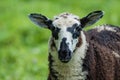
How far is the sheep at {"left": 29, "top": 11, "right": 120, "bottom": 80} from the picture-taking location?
11625mm

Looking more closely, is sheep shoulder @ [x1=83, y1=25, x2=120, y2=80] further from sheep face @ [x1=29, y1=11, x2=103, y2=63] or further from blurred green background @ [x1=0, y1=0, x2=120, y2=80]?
blurred green background @ [x1=0, y1=0, x2=120, y2=80]

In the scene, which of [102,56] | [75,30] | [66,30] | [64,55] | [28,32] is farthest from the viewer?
[28,32]

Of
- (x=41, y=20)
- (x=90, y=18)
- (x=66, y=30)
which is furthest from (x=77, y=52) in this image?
(x=41, y=20)

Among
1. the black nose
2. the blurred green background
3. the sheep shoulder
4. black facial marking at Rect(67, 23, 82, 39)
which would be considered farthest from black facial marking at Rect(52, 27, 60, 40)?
the blurred green background

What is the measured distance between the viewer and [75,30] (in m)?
11.8

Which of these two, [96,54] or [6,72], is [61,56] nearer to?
[96,54]

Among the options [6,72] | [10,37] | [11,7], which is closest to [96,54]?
[6,72]

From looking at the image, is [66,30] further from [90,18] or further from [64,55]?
[90,18]

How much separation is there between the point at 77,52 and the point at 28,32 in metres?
8.27

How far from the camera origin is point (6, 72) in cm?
1602

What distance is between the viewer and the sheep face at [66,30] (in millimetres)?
11477

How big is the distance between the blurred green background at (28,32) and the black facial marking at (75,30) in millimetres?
3528

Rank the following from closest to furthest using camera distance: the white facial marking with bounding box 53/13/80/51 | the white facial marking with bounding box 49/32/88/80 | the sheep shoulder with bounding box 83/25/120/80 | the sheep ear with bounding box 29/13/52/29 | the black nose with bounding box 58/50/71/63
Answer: the black nose with bounding box 58/50/71/63 → the white facial marking with bounding box 53/13/80/51 → the white facial marking with bounding box 49/32/88/80 → the sheep shoulder with bounding box 83/25/120/80 → the sheep ear with bounding box 29/13/52/29

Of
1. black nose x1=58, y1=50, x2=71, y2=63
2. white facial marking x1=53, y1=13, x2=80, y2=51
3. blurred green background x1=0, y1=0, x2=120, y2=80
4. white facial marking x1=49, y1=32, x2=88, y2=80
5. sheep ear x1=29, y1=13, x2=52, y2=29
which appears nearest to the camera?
black nose x1=58, y1=50, x2=71, y2=63
